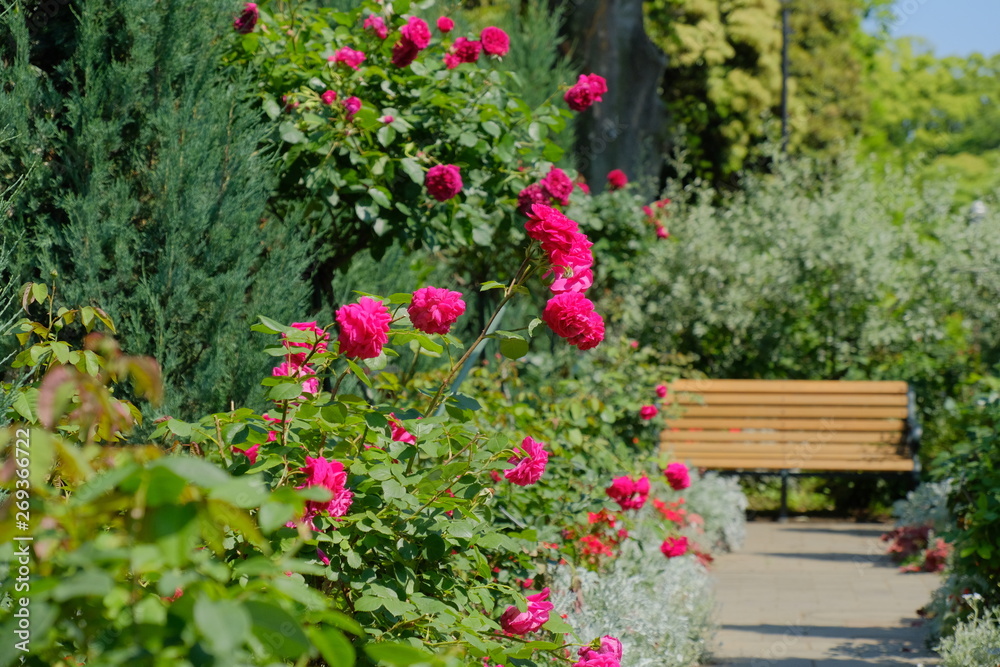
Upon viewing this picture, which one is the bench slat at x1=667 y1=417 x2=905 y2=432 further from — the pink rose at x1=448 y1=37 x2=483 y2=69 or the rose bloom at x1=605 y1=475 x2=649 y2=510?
the pink rose at x1=448 y1=37 x2=483 y2=69

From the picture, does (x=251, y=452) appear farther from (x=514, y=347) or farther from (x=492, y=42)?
(x=492, y=42)

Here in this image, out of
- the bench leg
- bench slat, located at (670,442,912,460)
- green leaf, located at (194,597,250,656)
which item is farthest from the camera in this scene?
bench slat, located at (670,442,912,460)

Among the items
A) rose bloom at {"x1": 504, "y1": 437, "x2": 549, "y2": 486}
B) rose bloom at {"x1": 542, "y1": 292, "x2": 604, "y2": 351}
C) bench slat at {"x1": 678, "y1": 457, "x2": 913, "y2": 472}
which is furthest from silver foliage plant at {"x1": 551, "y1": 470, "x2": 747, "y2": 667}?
bench slat at {"x1": 678, "y1": 457, "x2": 913, "y2": 472}

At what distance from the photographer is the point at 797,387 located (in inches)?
347

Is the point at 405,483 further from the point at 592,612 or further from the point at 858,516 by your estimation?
the point at 858,516

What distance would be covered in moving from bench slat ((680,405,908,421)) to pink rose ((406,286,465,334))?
666 centimetres

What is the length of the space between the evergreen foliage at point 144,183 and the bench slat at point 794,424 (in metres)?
5.87

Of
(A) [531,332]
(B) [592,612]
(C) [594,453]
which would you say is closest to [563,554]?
(B) [592,612]

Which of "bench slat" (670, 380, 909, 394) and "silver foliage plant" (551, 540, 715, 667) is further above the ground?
"bench slat" (670, 380, 909, 394)

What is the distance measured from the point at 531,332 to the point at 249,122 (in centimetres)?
187

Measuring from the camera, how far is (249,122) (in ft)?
11.8

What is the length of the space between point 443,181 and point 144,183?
1.05m

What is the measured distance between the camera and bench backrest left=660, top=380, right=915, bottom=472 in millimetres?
8422

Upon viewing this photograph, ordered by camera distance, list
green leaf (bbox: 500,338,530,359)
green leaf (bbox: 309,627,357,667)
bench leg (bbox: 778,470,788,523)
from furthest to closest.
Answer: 1. bench leg (bbox: 778,470,788,523)
2. green leaf (bbox: 500,338,530,359)
3. green leaf (bbox: 309,627,357,667)
